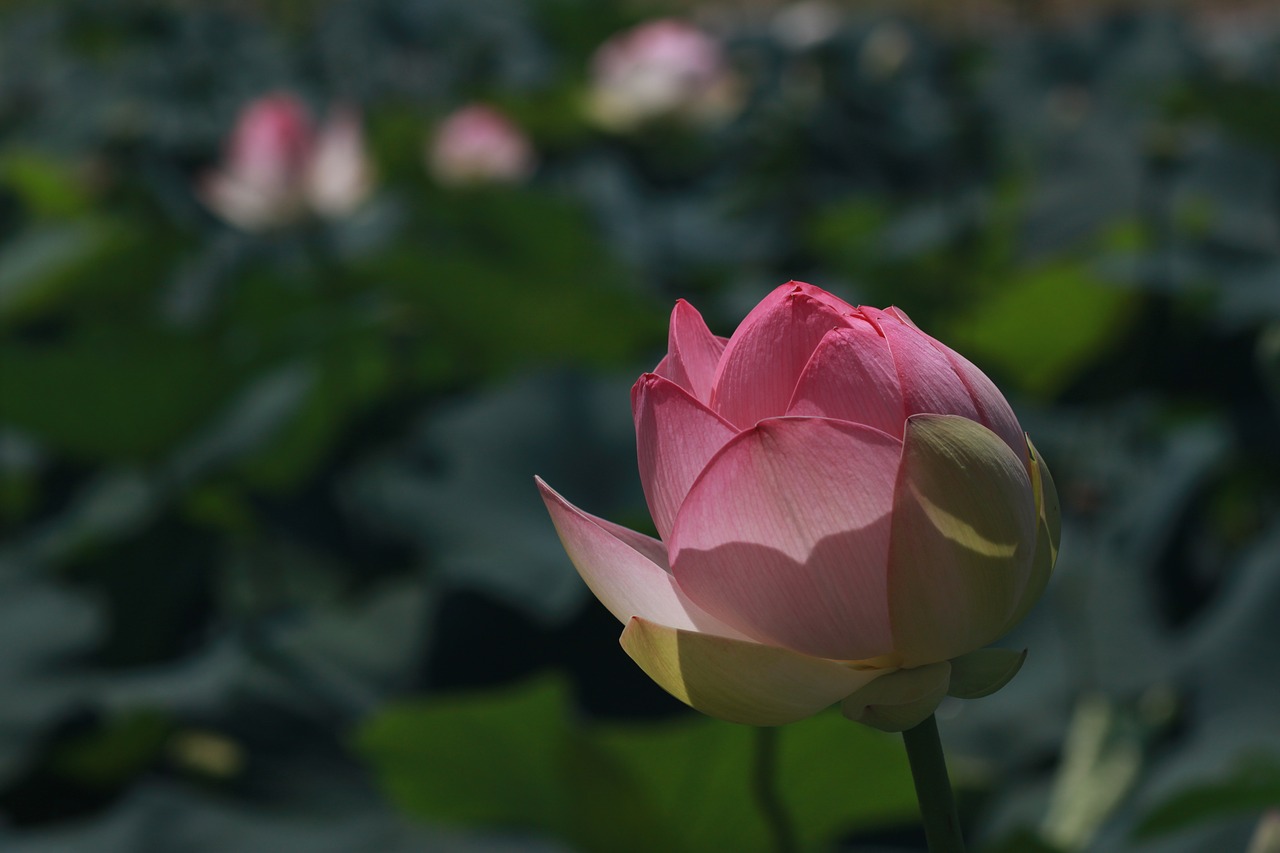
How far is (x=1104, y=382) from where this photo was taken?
1.43 metres

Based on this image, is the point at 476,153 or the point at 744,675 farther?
the point at 476,153

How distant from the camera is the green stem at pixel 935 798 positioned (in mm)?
260

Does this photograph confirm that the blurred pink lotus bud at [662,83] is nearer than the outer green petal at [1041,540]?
No

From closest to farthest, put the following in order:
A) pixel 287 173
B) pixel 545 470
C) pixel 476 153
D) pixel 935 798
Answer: pixel 935 798
pixel 545 470
pixel 287 173
pixel 476 153

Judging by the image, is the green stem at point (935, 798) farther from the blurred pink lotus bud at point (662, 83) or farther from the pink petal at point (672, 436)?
the blurred pink lotus bud at point (662, 83)

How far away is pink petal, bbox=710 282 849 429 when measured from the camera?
0.29m

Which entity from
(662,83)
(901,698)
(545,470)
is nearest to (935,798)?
(901,698)

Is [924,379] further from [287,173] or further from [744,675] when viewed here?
[287,173]

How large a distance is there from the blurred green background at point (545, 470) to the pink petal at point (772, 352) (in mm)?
281

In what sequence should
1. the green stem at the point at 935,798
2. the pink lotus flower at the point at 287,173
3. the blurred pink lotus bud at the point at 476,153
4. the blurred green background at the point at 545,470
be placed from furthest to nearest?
the blurred pink lotus bud at the point at 476,153 < the pink lotus flower at the point at 287,173 < the blurred green background at the point at 545,470 < the green stem at the point at 935,798

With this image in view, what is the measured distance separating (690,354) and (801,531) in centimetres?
6

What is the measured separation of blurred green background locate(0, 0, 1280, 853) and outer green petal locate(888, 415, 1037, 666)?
0.89 ft

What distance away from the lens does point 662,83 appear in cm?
202

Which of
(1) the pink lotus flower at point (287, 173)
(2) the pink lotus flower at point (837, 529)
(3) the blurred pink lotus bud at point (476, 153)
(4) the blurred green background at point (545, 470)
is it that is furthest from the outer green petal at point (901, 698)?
(3) the blurred pink lotus bud at point (476, 153)
